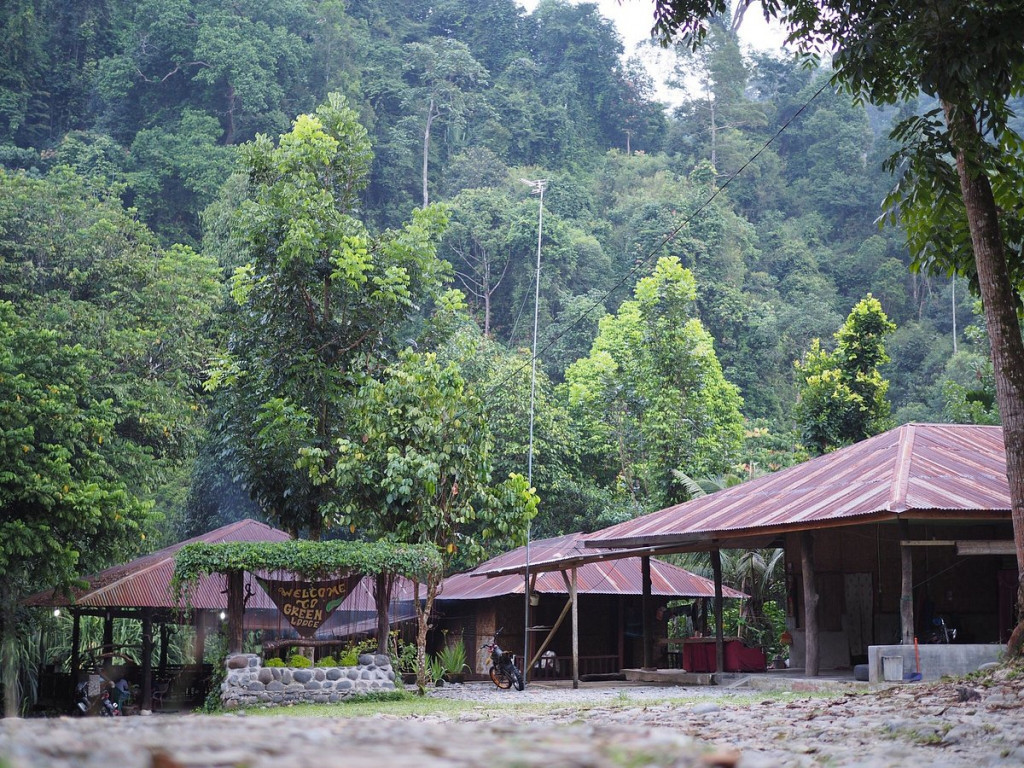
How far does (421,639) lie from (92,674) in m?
6.31

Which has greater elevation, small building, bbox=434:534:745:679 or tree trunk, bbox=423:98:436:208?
tree trunk, bbox=423:98:436:208

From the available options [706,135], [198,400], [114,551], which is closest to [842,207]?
[706,135]

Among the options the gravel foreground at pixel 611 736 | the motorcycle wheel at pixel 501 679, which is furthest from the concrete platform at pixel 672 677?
the gravel foreground at pixel 611 736

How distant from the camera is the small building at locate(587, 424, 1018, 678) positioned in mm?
13883

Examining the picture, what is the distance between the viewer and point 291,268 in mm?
20922

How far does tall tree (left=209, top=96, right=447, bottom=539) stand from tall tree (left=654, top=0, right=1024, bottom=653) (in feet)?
34.1

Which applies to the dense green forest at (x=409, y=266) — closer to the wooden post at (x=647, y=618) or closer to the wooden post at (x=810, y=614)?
the wooden post at (x=647, y=618)

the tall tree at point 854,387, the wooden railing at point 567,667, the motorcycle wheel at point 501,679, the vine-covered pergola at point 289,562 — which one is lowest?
the wooden railing at point 567,667

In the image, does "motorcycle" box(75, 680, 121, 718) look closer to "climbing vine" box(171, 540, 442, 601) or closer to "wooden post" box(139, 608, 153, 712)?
"wooden post" box(139, 608, 153, 712)

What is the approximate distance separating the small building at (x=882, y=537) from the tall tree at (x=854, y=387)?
7.04m

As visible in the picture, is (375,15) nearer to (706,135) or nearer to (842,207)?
(706,135)

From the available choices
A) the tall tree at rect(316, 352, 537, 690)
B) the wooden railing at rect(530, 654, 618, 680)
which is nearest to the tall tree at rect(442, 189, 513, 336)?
the wooden railing at rect(530, 654, 618, 680)

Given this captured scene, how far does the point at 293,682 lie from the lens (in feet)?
55.8

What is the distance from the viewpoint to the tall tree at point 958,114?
32.2 feet
